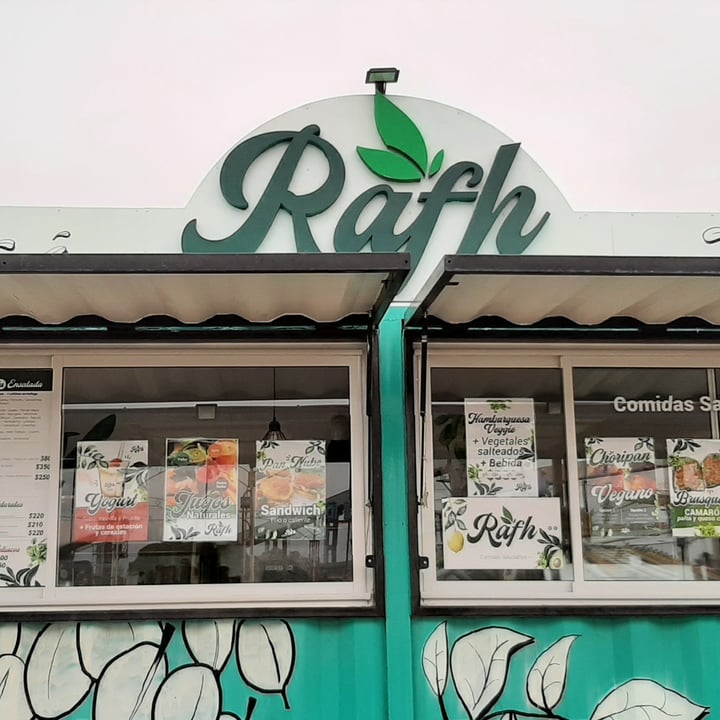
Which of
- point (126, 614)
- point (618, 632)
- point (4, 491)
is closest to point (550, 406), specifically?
point (618, 632)

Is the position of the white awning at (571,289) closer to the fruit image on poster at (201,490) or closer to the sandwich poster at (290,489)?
the sandwich poster at (290,489)

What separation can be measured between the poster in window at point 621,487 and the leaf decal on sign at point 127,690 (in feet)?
7.70

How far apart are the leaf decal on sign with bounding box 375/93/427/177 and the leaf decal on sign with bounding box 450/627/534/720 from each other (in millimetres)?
2430

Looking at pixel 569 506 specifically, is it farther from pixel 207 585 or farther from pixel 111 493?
pixel 111 493

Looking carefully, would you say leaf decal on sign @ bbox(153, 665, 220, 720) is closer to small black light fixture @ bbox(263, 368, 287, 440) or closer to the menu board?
the menu board

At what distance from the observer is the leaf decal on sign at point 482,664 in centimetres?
423

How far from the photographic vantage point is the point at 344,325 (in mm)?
4465

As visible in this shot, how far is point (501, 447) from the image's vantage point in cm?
456

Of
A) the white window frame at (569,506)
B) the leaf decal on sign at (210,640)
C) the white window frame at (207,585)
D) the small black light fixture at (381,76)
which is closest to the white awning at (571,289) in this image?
the white window frame at (569,506)

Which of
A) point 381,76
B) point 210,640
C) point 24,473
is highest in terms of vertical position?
point 381,76

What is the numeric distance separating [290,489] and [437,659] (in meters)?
1.11

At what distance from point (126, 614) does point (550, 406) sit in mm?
2393

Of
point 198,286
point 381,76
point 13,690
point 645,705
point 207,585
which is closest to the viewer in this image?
point 198,286

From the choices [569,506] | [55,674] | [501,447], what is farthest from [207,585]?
[569,506]
